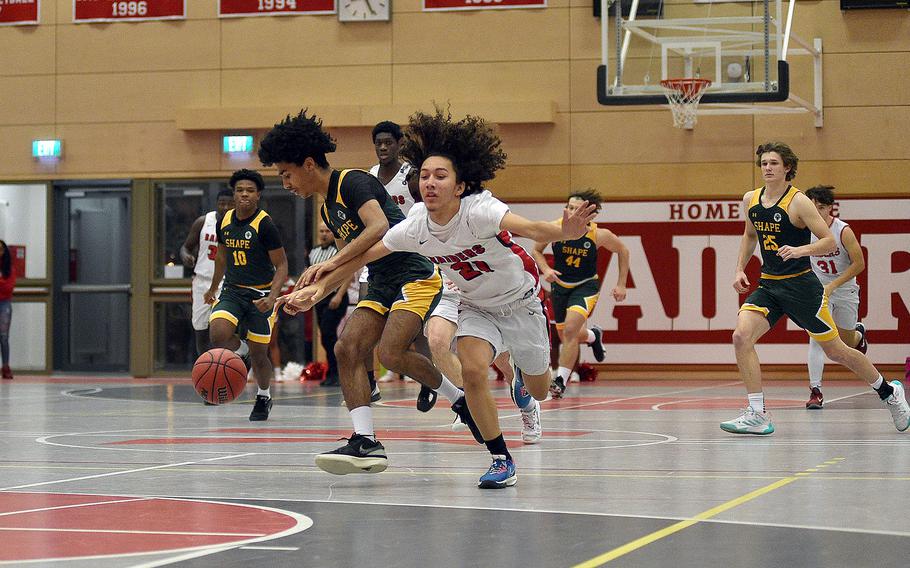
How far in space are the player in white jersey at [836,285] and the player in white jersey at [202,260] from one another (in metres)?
A: 6.34

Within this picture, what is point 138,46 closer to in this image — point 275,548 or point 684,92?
point 684,92

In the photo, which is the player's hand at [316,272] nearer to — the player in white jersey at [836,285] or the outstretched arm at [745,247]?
the outstretched arm at [745,247]

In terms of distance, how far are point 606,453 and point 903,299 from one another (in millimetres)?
11391

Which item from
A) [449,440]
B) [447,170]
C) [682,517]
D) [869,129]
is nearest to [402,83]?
[869,129]

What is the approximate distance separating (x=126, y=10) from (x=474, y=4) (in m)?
5.34

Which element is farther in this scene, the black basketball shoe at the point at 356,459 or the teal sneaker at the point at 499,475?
the black basketball shoe at the point at 356,459

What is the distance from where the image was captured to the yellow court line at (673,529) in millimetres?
4719

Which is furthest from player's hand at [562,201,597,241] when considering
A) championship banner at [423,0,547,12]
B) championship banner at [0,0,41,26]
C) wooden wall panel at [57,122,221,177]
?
championship banner at [0,0,41,26]

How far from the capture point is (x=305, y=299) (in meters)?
6.56

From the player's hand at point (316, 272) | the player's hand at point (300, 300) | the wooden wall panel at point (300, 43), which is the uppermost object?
the wooden wall panel at point (300, 43)

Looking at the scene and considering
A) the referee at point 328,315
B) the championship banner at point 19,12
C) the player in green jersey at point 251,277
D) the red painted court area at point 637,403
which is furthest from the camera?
the championship banner at point 19,12

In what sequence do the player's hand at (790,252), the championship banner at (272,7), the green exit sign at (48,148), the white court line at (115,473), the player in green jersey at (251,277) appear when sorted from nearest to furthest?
the white court line at (115,473) → the player's hand at (790,252) → the player in green jersey at (251,277) → the championship banner at (272,7) → the green exit sign at (48,148)

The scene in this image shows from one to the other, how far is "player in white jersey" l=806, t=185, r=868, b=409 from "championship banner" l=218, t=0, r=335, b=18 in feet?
29.6

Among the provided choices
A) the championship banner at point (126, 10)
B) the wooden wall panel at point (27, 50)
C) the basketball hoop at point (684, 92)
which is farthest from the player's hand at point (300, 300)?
the wooden wall panel at point (27, 50)
